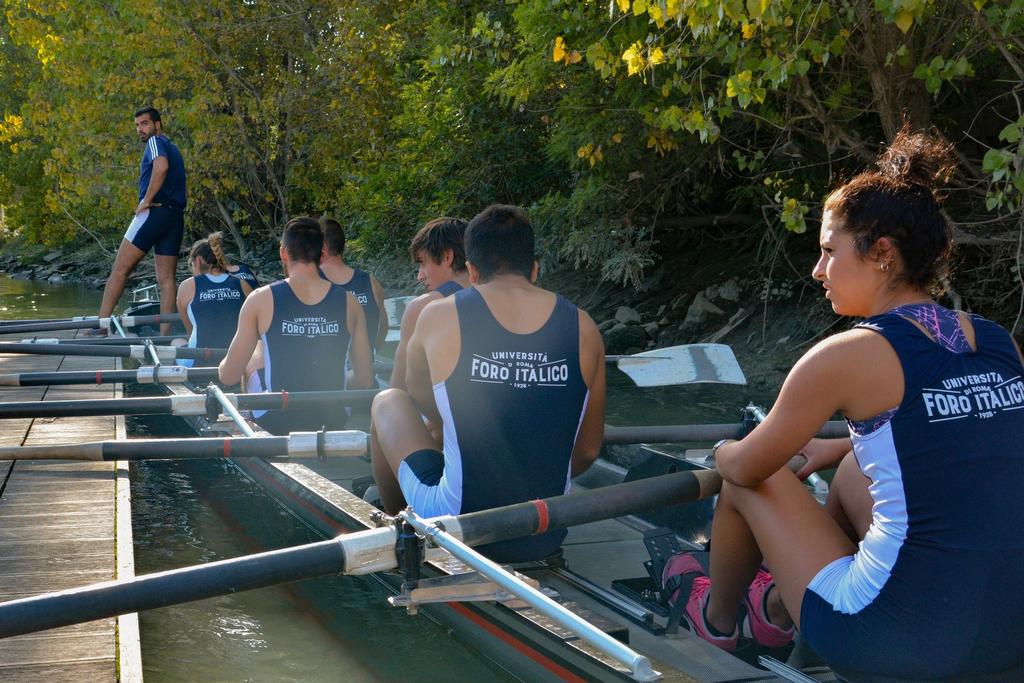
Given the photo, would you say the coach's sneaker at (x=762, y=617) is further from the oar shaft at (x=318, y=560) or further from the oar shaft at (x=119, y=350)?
the oar shaft at (x=119, y=350)

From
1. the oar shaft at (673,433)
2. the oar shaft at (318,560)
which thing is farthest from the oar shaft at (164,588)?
the oar shaft at (673,433)

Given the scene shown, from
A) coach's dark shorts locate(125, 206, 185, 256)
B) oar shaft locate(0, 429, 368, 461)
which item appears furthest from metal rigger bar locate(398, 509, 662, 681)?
coach's dark shorts locate(125, 206, 185, 256)

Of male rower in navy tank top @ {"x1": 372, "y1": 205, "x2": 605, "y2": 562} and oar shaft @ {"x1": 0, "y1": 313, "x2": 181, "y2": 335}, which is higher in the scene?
oar shaft @ {"x1": 0, "y1": 313, "x2": 181, "y2": 335}

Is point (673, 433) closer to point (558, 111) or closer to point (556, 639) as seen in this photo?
point (556, 639)

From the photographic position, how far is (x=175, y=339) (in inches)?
386

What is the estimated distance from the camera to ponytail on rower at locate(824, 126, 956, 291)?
262 cm

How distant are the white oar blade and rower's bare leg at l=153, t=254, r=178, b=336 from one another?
6.66m

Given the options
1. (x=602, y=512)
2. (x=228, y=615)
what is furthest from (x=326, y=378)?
(x=602, y=512)

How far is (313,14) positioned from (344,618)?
16010 mm

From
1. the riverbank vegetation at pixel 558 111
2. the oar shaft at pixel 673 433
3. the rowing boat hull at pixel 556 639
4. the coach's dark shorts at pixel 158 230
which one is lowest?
the rowing boat hull at pixel 556 639

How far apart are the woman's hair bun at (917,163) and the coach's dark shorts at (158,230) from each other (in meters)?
9.39

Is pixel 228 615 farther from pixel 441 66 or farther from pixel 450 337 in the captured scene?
pixel 441 66

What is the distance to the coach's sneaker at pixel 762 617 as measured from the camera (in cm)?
321

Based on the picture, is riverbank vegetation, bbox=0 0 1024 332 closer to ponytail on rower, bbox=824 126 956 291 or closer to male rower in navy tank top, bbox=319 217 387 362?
male rower in navy tank top, bbox=319 217 387 362
